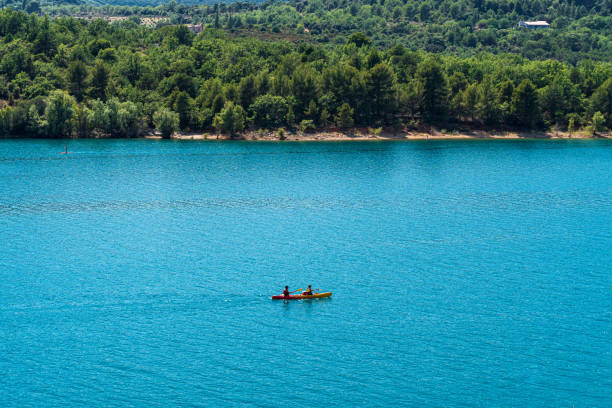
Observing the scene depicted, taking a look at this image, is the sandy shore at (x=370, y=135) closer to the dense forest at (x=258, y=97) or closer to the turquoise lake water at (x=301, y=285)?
the dense forest at (x=258, y=97)

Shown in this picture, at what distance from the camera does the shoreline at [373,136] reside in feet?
572

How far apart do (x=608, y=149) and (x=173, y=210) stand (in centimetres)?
11712

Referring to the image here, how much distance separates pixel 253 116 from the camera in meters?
175

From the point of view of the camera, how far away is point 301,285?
216 ft

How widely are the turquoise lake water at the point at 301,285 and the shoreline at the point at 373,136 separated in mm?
52952

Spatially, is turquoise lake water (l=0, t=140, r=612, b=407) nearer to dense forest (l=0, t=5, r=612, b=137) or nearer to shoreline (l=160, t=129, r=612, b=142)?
dense forest (l=0, t=5, r=612, b=137)

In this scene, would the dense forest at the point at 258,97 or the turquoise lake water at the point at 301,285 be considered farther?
the dense forest at the point at 258,97

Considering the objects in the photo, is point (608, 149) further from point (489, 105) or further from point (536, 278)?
point (536, 278)

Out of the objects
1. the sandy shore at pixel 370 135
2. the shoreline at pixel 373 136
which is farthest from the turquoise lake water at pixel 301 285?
the sandy shore at pixel 370 135

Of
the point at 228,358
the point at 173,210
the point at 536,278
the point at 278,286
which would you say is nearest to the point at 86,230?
the point at 173,210

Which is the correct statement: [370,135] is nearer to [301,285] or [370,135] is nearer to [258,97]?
[258,97]

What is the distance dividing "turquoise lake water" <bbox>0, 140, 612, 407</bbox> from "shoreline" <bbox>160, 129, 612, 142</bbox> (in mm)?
52952

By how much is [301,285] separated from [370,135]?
117m

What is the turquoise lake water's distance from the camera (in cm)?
4778
